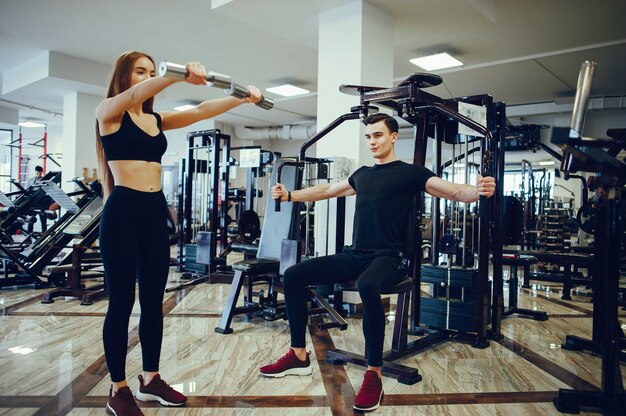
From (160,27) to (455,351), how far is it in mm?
5274

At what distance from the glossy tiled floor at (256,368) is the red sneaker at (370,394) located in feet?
0.17

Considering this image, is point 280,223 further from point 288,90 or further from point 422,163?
point 288,90

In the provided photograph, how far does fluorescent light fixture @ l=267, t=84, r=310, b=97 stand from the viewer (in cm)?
896

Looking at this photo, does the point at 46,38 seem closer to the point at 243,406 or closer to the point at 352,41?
the point at 352,41

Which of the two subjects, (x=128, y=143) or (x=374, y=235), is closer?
(x=128, y=143)

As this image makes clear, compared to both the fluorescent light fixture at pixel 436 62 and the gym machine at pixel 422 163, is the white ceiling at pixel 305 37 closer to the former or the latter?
the fluorescent light fixture at pixel 436 62

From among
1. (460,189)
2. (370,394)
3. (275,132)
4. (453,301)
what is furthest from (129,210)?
(275,132)

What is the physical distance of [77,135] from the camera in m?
8.61

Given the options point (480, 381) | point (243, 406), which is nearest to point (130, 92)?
point (243, 406)

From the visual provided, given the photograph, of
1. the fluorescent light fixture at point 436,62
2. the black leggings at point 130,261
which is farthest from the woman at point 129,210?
the fluorescent light fixture at point 436,62

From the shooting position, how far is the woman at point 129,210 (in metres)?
1.87

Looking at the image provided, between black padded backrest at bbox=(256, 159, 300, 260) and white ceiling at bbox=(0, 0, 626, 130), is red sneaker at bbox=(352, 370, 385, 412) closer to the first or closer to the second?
black padded backrest at bbox=(256, 159, 300, 260)

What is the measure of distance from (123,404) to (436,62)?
20.7 ft

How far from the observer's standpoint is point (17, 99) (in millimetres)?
9727
